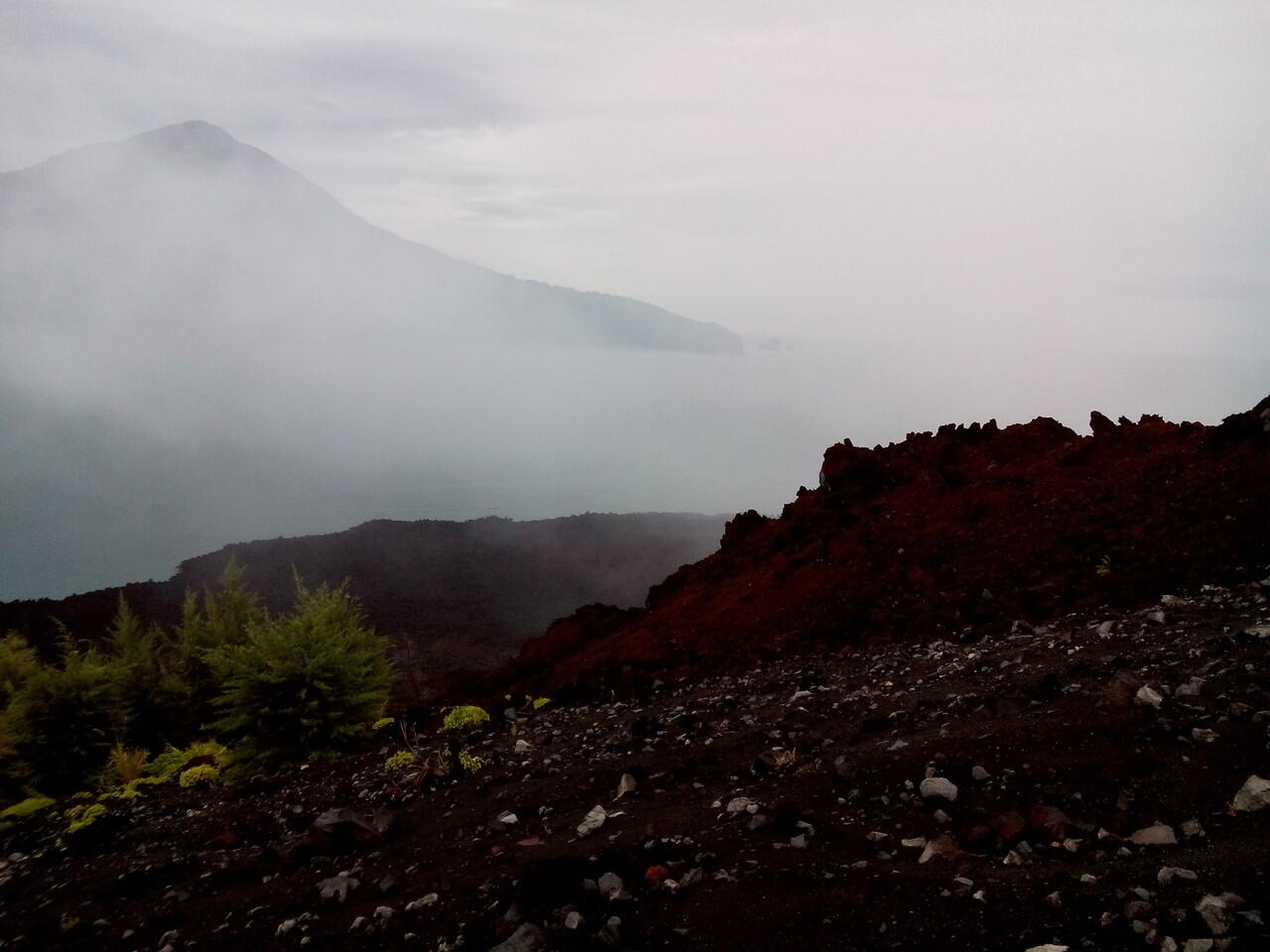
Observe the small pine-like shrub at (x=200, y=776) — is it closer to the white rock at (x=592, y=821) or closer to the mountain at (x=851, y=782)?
the mountain at (x=851, y=782)

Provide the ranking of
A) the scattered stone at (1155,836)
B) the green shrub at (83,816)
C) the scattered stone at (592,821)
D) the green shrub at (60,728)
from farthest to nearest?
the green shrub at (60,728), the green shrub at (83,816), the scattered stone at (592,821), the scattered stone at (1155,836)

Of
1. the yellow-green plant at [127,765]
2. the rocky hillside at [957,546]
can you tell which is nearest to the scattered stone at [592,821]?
the rocky hillside at [957,546]

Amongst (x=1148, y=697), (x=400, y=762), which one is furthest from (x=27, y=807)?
(x=1148, y=697)

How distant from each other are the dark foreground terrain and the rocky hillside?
87 centimetres

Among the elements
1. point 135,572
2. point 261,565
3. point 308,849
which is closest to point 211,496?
point 135,572

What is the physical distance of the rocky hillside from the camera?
911 cm

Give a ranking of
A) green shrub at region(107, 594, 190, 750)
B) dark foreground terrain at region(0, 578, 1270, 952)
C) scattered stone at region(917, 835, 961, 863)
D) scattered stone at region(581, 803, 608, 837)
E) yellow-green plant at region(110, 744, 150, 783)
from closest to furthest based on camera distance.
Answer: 1. dark foreground terrain at region(0, 578, 1270, 952)
2. scattered stone at region(917, 835, 961, 863)
3. scattered stone at region(581, 803, 608, 837)
4. yellow-green plant at region(110, 744, 150, 783)
5. green shrub at region(107, 594, 190, 750)

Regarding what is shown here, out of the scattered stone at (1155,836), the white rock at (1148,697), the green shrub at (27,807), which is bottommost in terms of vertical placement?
the green shrub at (27,807)

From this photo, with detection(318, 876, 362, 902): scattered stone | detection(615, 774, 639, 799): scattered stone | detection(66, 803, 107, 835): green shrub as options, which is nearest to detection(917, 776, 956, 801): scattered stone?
detection(615, 774, 639, 799): scattered stone

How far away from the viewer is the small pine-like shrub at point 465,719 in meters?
11.1

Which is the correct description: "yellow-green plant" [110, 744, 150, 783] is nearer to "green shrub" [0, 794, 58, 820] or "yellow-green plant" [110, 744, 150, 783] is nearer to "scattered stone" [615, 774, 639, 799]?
"green shrub" [0, 794, 58, 820]

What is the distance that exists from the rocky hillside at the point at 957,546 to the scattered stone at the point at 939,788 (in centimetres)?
464

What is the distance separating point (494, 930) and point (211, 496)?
9081cm

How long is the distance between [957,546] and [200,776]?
1317 centimetres
